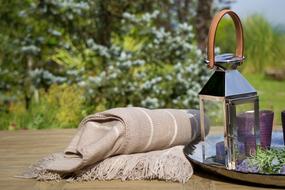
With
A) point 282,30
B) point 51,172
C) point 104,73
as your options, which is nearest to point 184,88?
point 104,73

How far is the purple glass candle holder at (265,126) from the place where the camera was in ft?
4.38

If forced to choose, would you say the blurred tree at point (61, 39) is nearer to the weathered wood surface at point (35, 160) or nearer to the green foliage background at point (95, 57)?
the green foliage background at point (95, 57)

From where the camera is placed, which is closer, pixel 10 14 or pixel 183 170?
pixel 183 170

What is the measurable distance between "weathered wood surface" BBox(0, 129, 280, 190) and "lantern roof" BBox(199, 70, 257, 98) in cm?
19

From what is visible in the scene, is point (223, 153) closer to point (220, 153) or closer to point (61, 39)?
point (220, 153)

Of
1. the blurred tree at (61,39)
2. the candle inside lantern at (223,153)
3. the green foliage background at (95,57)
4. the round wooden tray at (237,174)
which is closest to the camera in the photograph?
the round wooden tray at (237,174)

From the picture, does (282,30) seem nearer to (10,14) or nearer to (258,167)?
(10,14)

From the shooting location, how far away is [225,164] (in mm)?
1253

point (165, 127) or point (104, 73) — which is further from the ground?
point (104, 73)

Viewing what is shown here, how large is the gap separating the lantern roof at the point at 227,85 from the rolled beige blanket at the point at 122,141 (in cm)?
20

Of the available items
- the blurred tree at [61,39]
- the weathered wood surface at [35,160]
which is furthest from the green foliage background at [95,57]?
the weathered wood surface at [35,160]

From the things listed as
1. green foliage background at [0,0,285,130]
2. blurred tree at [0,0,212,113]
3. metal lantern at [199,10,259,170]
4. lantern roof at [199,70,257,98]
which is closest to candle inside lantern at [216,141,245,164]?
metal lantern at [199,10,259,170]

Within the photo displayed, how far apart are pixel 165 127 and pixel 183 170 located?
0.19m

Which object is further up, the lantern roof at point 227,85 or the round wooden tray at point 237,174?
the lantern roof at point 227,85
